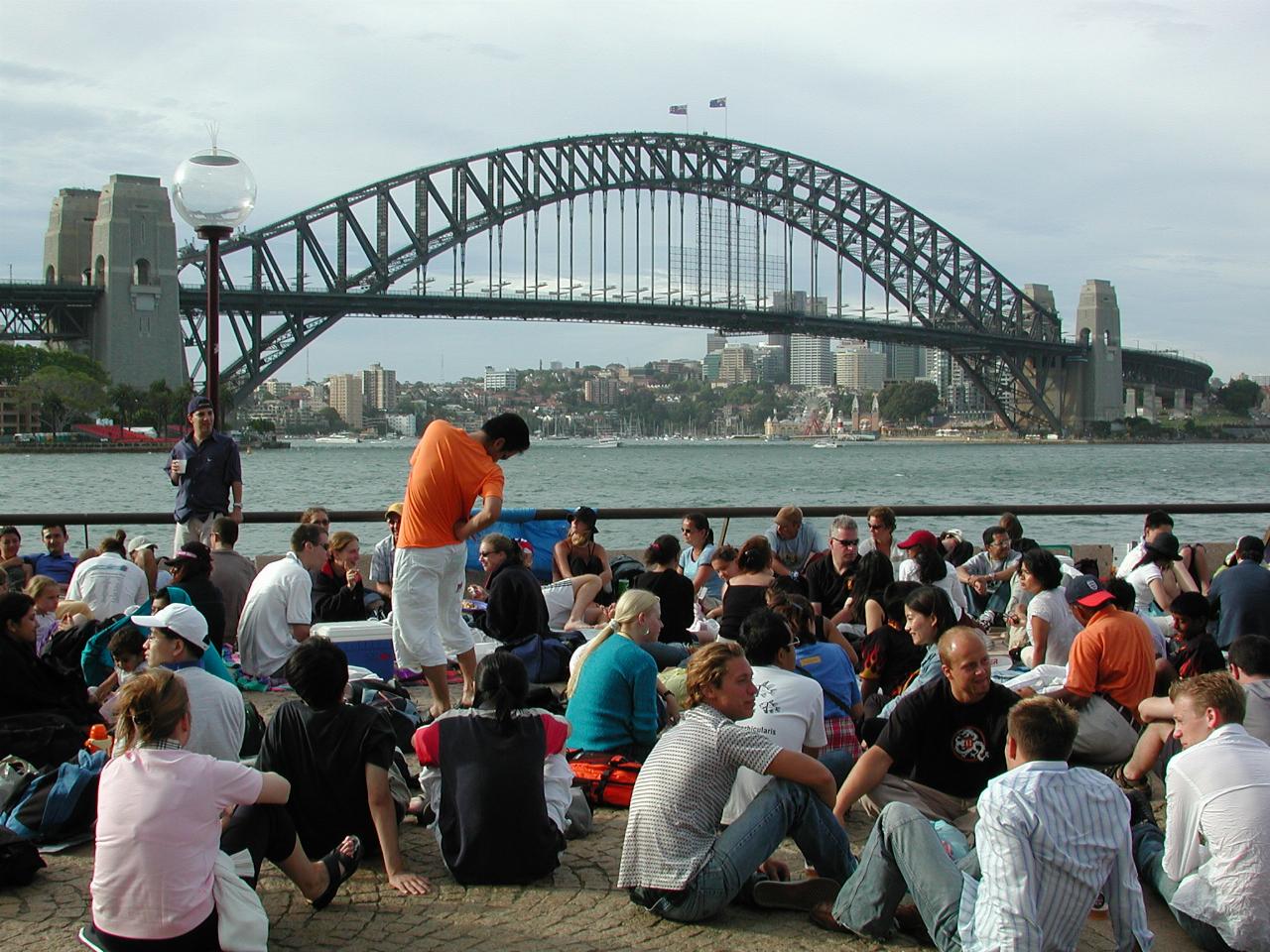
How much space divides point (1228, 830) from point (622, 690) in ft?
6.20

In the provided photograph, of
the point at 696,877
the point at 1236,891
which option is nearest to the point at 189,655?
the point at 696,877

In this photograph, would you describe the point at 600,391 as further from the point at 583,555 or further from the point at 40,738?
the point at 40,738

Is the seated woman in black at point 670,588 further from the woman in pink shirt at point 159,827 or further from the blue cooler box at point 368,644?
the woman in pink shirt at point 159,827

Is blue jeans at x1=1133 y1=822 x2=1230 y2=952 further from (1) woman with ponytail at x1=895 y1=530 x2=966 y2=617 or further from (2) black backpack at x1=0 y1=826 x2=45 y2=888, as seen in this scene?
(2) black backpack at x1=0 y1=826 x2=45 y2=888

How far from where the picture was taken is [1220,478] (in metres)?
46.7

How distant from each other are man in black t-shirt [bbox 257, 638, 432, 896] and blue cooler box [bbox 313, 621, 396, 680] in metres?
2.64

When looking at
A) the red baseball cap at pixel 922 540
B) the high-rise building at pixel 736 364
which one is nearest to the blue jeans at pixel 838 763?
the red baseball cap at pixel 922 540

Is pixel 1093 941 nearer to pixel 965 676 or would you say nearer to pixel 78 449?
pixel 965 676

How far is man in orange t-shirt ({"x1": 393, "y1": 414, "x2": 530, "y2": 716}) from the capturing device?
526cm

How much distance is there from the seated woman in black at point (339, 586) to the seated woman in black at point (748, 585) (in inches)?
79.5

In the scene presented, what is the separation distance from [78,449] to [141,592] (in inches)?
2248

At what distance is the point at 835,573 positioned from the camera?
719 cm

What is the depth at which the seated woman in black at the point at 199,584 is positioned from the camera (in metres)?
5.89

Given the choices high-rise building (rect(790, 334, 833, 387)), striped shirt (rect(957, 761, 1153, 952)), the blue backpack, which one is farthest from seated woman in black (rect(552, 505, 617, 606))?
high-rise building (rect(790, 334, 833, 387))
